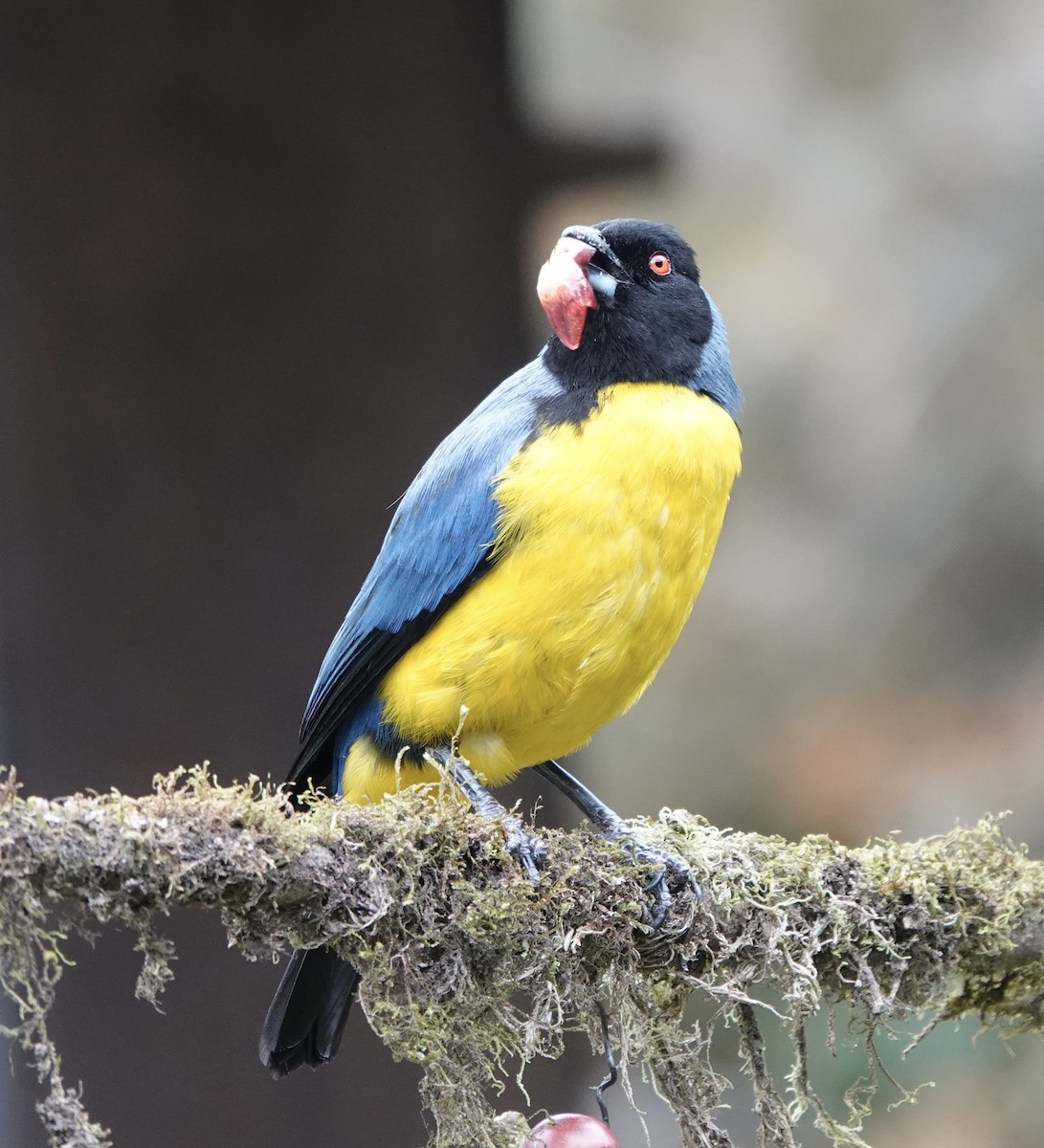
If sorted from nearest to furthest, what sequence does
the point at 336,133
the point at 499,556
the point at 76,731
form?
the point at 499,556 < the point at 76,731 < the point at 336,133

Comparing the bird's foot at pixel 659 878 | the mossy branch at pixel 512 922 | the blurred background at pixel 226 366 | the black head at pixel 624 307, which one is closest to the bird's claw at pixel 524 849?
the mossy branch at pixel 512 922

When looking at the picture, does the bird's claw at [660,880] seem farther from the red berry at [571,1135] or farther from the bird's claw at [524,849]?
the red berry at [571,1135]

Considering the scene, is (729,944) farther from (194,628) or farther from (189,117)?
(189,117)

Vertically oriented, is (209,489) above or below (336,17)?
below

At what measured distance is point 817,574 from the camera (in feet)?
32.6

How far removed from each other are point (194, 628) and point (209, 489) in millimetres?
417

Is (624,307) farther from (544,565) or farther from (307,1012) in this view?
(307,1012)

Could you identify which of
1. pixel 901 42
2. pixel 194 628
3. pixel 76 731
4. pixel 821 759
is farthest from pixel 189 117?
pixel 901 42

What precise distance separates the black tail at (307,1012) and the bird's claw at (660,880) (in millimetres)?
682

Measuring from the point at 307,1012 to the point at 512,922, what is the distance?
0.74m

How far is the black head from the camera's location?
11.6 feet

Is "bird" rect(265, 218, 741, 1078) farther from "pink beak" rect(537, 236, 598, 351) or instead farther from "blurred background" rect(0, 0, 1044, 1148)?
"blurred background" rect(0, 0, 1044, 1148)

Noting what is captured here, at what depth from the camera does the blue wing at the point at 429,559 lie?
133 inches

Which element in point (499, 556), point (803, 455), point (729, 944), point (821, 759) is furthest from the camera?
point (803, 455)
